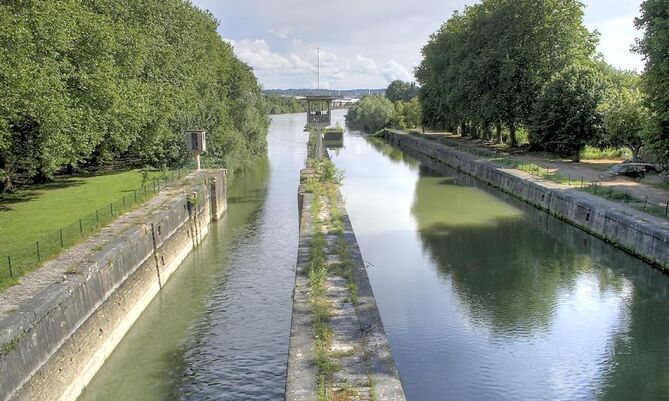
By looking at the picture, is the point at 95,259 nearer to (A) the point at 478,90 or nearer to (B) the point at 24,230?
(B) the point at 24,230

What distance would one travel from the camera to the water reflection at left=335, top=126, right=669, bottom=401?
43.8 ft

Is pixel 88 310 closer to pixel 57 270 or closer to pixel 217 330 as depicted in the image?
pixel 57 270

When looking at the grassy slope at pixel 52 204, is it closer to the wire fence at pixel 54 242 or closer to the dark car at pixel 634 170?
the wire fence at pixel 54 242

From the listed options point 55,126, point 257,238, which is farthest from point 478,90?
point 55,126

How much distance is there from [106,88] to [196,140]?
7.07 m

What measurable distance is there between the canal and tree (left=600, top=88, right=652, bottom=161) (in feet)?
32.5

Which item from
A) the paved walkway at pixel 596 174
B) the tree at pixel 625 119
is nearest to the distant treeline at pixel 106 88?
the paved walkway at pixel 596 174

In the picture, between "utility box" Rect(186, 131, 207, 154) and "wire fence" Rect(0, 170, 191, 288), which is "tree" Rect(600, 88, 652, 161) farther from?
"wire fence" Rect(0, 170, 191, 288)

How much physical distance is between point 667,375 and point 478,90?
37.6 meters

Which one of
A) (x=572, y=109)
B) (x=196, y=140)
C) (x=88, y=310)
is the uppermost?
(x=572, y=109)

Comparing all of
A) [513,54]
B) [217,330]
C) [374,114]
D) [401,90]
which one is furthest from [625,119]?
[401,90]

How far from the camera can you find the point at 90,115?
23781mm

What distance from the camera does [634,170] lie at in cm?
3316

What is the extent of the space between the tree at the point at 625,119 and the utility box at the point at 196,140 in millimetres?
25639
